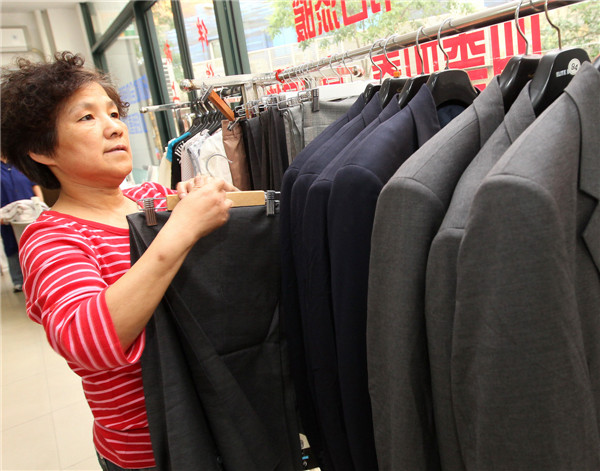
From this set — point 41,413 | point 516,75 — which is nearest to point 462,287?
point 516,75

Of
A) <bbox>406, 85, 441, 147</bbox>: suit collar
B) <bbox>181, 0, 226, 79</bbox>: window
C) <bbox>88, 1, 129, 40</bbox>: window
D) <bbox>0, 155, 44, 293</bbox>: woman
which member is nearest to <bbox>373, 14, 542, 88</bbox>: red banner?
<bbox>406, 85, 441, 147</bbox>: suit collar

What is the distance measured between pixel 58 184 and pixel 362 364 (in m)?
0.85

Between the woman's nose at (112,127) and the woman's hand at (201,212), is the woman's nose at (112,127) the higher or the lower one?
the higher one

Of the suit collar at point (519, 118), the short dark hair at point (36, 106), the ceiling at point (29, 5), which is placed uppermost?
the ceiling at point (29, 5)

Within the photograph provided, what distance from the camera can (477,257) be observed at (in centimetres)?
60

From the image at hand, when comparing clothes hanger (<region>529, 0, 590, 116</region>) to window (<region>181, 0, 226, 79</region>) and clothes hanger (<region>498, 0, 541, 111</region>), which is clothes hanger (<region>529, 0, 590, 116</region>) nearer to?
clothes hanger (<region>498, 0, 541, 111</region>)

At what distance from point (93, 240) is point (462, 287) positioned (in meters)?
0.76

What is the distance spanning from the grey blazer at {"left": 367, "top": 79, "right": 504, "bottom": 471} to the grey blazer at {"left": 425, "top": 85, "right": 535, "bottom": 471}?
22 millimetres

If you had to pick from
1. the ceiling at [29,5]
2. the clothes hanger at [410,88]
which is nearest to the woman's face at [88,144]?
the clothes hanger at [410,88]

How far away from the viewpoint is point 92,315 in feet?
2.65

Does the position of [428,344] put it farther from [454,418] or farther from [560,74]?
[560,74]

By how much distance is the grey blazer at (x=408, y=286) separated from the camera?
27.5 inches

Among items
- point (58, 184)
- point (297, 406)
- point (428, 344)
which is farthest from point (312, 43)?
point (428, 344)

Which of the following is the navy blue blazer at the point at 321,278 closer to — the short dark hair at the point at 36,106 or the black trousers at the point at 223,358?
the black trousers at the point at 223,358
